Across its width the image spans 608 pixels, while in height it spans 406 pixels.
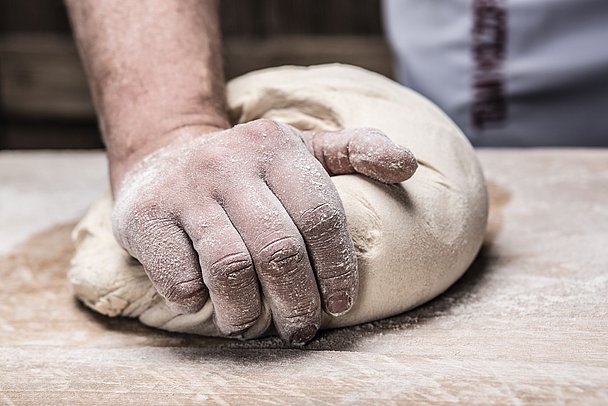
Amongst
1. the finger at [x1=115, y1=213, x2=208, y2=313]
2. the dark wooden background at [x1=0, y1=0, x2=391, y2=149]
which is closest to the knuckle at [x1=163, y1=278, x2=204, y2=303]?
the finger at [x1=115, y1=213, x2=208, y2=313]

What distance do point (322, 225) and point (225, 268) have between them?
143mm

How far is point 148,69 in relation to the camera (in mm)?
1450

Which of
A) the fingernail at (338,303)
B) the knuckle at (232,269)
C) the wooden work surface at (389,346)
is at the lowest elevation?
the wooden work surface at (389,346)

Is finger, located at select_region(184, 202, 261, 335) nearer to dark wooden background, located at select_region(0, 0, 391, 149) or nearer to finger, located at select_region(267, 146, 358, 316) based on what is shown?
finger, located at select_region(267, 146, 358, 316)

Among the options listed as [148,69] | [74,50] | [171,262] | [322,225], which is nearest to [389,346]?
[322,225]

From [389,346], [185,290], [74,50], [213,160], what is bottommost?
[74,50]

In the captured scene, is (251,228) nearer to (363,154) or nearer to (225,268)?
(225,268)

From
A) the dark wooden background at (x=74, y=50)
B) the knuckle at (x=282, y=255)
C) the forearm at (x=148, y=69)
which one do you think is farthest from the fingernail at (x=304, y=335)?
the dark wooden background at (x=74, y=50)

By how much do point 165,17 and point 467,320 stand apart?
2.68 feet

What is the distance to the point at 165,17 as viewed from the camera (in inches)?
60.2

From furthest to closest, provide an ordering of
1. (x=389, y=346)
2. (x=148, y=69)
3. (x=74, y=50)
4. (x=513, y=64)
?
1. (x=74, y=50)
2. (x=513, y=64)
3. (x=148, y=69)
4. (x=389, y=346)

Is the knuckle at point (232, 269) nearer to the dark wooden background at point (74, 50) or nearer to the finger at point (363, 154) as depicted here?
the finger at point (363, 154)

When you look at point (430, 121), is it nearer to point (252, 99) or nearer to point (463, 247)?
point (463, 247)

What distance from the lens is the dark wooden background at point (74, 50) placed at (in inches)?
127
